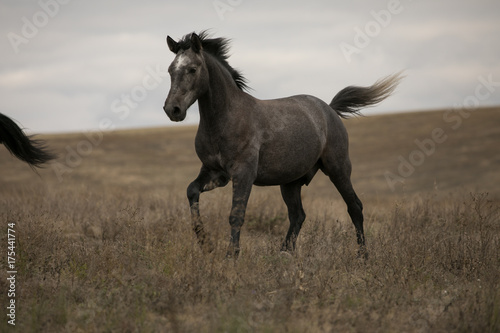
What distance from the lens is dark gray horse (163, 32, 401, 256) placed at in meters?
6.40

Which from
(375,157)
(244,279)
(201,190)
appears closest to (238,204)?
(201,190)

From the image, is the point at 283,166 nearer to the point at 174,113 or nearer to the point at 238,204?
the point at 238,204

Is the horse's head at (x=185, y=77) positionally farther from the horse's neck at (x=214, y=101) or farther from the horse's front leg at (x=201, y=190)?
the horse's front leg at (x=201, y=190)

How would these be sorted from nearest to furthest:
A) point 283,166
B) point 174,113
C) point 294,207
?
1. point 174,113
2. point 283,166
3. point 294,207

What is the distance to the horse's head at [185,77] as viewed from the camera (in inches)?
240

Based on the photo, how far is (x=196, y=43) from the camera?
21.3 ft

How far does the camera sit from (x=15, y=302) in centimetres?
492

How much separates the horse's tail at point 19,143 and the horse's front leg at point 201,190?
7.54ft

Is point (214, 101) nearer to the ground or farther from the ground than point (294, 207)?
farther from the ground

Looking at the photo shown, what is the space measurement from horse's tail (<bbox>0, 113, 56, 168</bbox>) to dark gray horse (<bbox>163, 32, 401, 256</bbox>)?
241 centimetres

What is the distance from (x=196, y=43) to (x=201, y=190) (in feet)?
5.91

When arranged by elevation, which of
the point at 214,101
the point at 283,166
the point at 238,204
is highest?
the point at 214,101
